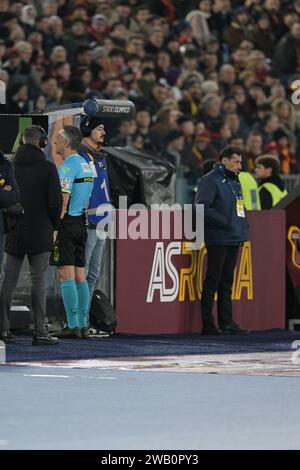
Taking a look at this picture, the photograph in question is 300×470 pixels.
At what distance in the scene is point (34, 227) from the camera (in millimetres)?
13906

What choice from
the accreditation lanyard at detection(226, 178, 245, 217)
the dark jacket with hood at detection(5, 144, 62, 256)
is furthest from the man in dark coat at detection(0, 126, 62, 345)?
the accreditation lanyard at detection(226, 178, 245, 217)

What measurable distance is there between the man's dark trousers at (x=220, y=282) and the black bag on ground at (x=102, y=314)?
123cm

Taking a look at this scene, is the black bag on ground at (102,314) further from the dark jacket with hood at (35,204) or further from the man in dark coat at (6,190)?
the man in dark coat at (6,190)

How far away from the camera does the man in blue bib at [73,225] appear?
14539 mm

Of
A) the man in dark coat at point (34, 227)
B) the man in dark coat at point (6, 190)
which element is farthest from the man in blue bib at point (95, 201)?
the man in dark coat at point (6, 190)

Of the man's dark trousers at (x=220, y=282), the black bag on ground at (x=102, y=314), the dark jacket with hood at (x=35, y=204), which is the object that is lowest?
the black bag on ground at (x=102, y=314)

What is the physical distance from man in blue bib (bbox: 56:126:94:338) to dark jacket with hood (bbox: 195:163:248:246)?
1.62 m

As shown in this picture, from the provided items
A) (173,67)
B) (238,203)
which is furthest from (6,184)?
(173,67)

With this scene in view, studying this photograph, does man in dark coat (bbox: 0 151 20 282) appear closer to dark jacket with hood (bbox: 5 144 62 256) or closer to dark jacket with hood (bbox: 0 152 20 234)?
dark jacket with hood (bbox: 0 152 20 234)

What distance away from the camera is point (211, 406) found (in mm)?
9922
